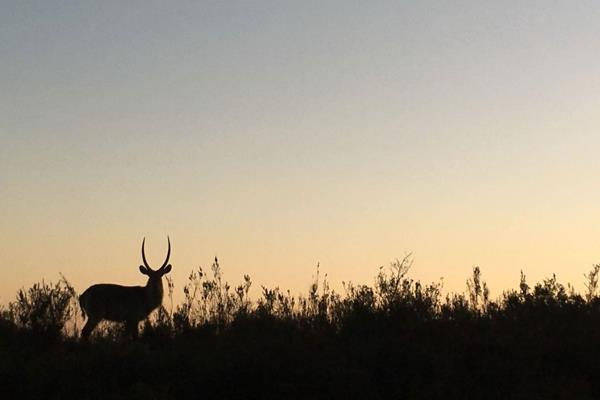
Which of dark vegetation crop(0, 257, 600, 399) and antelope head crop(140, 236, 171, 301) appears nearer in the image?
dark vegetation crop(0, 257, 600, 399)

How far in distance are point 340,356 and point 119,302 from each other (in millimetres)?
7774

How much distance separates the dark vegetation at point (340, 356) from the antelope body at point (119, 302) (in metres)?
2.74

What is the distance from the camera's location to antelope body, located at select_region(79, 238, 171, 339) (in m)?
17.9

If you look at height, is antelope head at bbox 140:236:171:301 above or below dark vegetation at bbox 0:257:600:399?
above

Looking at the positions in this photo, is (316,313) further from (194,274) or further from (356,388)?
(356,388)

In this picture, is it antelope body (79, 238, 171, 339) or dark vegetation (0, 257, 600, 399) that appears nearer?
dark vegetation (0, 257, 600, 399)

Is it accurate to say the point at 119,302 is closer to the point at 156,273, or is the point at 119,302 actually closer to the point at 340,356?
the point at 156,273

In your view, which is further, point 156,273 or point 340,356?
point 156,273

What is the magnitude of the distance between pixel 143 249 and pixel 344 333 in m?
8.65

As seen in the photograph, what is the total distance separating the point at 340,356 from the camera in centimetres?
1184

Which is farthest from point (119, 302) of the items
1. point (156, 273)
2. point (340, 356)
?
point (340, 356)

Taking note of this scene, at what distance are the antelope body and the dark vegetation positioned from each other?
2738 millimetres

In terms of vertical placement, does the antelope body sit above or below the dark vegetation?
above

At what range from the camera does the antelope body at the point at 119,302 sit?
1786 centimetres
